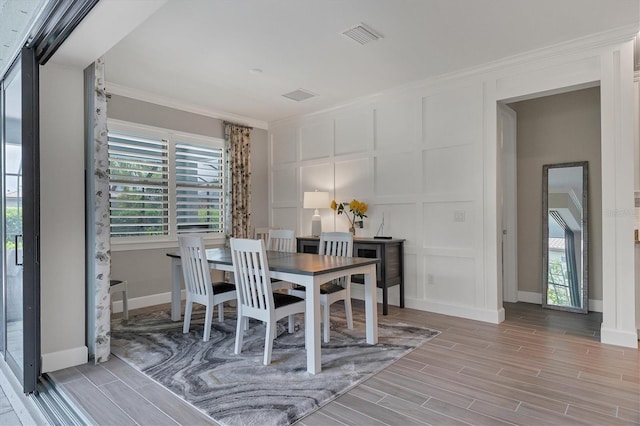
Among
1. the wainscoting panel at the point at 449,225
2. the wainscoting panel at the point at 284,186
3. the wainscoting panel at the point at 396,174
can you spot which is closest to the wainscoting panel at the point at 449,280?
the wainscoting panel at the point at 449,225

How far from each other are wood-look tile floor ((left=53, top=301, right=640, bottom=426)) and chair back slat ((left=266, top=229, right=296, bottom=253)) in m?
1.87

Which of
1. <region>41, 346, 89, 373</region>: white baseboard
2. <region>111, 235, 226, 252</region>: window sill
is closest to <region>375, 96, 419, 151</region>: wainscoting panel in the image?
<region>111, 235, 226, 252</region>: window sill

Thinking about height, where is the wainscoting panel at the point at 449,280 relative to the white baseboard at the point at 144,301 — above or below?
above

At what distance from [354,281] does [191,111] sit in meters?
3.19

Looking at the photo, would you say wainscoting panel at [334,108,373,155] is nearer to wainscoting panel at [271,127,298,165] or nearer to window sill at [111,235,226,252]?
wainscoting panel at [271,127,298,165]

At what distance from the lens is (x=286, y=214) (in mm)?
5938

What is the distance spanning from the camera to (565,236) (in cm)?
438

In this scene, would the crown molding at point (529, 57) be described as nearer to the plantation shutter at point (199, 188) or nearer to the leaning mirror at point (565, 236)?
the leaning mirror at point (565, 236)

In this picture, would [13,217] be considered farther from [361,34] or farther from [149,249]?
[361,34]

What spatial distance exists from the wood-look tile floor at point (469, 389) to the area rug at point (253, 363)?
0.11m

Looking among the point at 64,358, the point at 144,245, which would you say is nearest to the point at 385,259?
the point at 144,245

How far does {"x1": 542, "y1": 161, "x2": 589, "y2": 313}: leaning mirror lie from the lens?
425 centimetres

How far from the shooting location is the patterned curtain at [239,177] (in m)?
5.46

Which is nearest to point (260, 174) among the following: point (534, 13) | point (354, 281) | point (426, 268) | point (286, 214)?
point (286, 214)
